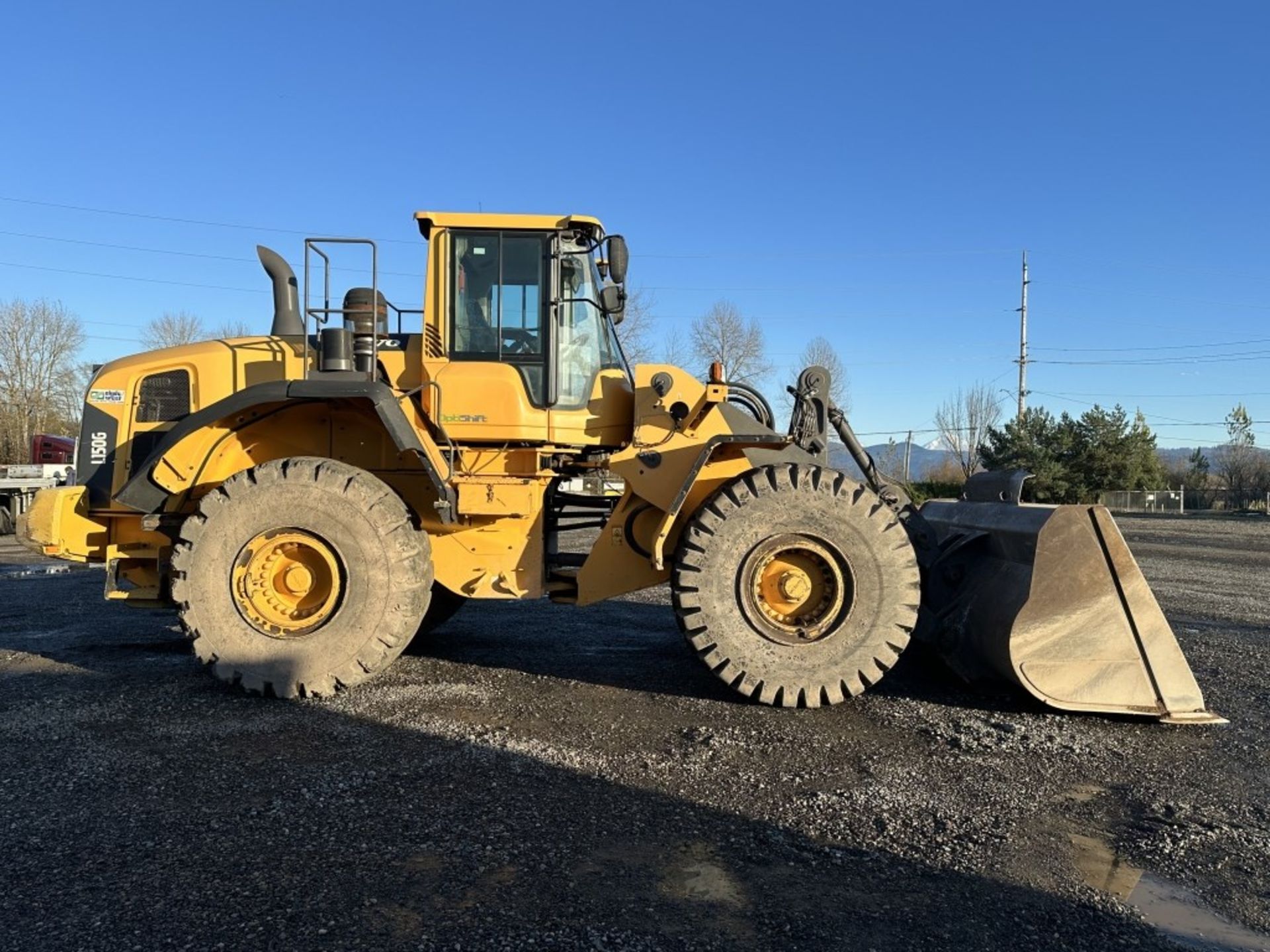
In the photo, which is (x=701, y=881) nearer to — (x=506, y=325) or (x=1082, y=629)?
(x=1082, y=629)

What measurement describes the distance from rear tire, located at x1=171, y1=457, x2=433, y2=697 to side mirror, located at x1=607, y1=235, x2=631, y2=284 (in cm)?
202

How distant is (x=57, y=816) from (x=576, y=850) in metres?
2.17

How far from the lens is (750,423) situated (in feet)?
18.2

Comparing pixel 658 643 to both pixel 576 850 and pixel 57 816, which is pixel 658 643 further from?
pixel 57 816

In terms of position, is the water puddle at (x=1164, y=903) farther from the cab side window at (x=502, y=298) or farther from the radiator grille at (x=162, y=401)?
the radiator grille at (x=162, y=401)

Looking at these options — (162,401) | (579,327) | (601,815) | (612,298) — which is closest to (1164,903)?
(601,815)

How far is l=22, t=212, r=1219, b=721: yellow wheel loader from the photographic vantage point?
4.77 m

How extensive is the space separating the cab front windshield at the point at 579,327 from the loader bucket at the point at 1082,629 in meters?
2.98

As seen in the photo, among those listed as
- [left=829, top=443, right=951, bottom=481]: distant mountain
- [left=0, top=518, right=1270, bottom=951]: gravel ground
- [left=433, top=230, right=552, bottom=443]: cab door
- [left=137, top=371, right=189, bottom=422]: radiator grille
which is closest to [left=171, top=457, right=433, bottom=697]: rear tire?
[left=0, top=518, right=1270, bottom=951]: gravel ground

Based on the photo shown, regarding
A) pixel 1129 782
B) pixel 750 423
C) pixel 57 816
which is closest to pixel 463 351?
pixel 750 423

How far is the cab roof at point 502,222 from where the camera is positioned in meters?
5.45

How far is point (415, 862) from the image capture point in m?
2.94

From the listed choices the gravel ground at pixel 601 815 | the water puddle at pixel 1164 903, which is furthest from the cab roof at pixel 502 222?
the water puddle at pixel 1164 903

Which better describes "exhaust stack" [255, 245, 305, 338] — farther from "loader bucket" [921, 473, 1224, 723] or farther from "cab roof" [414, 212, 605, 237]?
"loader bucket" [921, 473, 1224, 723]
